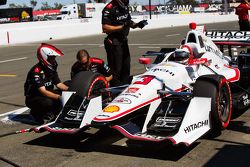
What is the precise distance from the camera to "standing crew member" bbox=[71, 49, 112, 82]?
6574mm

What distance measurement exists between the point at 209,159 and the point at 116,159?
0.99 metres

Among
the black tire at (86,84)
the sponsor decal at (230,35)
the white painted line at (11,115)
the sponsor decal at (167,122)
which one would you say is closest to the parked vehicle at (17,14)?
the sponsor decal at (230,35)

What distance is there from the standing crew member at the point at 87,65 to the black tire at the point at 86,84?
53 centimetres

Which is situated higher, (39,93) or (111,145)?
(39,93)

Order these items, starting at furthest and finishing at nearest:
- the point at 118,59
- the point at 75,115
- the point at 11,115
Result: the point at 118,59
the point at 11,115
the point at 75,115

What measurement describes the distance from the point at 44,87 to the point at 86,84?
760 mm

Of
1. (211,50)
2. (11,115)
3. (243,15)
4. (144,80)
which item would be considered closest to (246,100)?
(211,50)

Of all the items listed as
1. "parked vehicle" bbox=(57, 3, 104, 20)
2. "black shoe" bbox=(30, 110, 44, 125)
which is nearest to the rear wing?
"black shoe" bbox=(30, 110, 44, 125)

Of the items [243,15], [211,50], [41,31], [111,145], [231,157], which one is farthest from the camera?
[41,31]

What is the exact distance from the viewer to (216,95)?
5.12m

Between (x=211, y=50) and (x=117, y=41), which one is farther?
(x=117, y=41)

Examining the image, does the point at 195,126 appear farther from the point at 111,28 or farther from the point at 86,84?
the point at 111,28

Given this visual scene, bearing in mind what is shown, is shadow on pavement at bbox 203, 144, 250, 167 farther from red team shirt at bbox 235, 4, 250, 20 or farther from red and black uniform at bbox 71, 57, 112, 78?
red team shirt at bbox 235, 4, 250, 20

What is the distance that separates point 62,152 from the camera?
506 cm
